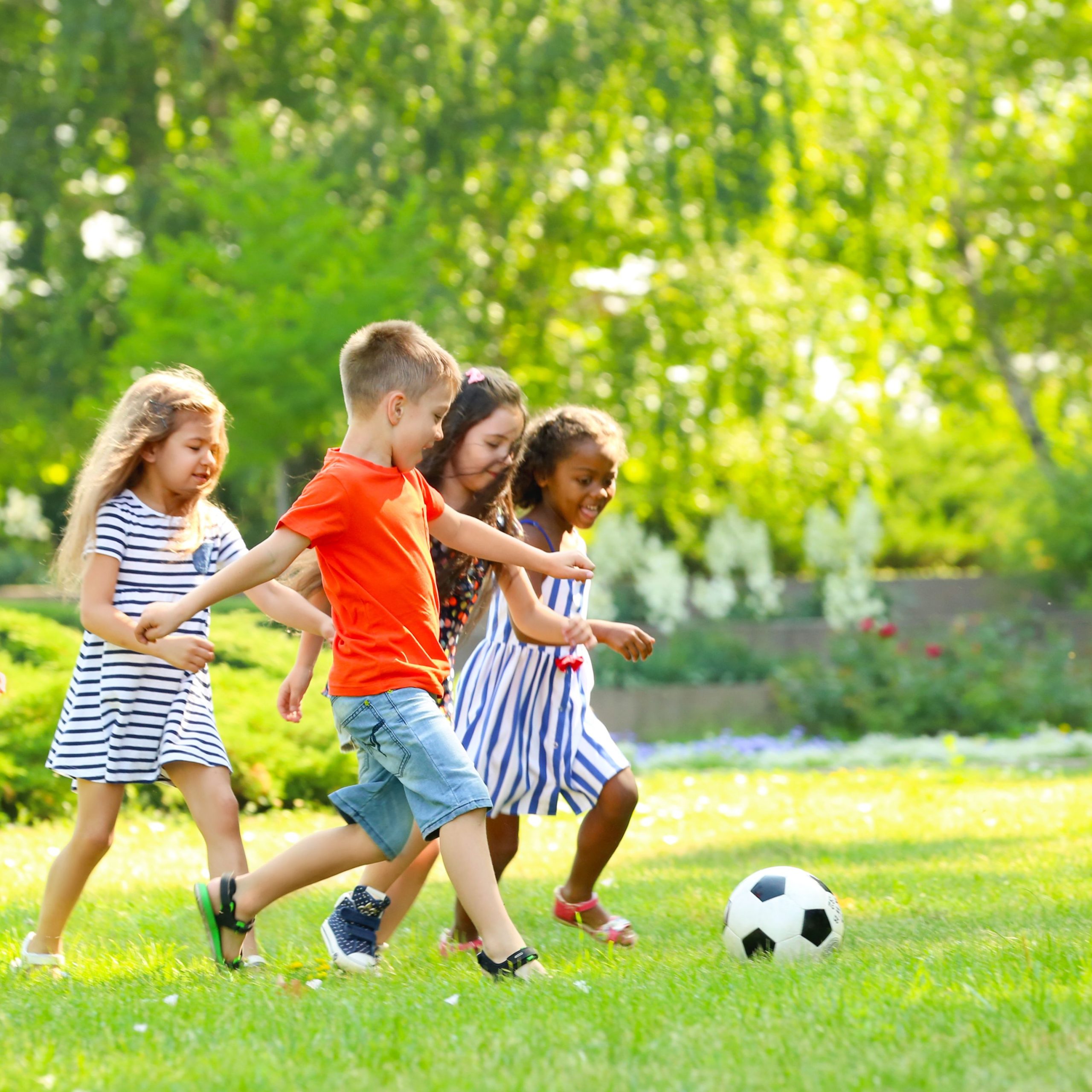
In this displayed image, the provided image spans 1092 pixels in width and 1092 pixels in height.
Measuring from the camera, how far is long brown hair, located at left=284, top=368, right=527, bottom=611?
4387 mm

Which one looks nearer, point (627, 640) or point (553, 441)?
point (627, 640)

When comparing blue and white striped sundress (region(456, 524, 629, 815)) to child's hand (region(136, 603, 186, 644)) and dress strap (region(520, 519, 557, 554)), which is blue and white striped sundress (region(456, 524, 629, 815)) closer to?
dress strap (region(520, 519, 557, 554))

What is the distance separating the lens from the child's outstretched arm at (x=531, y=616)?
4152 mm

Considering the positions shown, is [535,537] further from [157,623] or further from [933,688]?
[933,688]

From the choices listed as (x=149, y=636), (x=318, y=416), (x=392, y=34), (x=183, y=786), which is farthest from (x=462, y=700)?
(x=392, y=34)

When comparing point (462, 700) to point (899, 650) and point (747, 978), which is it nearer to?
point (747, 978)

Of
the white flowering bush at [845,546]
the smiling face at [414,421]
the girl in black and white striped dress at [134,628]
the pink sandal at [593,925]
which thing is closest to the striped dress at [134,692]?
the girl in black and white striped dress at [134,628]

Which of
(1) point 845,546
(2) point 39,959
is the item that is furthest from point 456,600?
(1) point 845,546

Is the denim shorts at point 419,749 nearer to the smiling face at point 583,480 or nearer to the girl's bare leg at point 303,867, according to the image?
the girl's bare leg at point 303,867

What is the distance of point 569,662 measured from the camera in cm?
453

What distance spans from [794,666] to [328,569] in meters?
9.94

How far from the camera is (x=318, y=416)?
14.2 meters

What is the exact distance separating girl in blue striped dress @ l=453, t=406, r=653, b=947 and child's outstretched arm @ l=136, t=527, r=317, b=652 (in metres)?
1.13

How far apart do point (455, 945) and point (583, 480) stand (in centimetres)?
160
